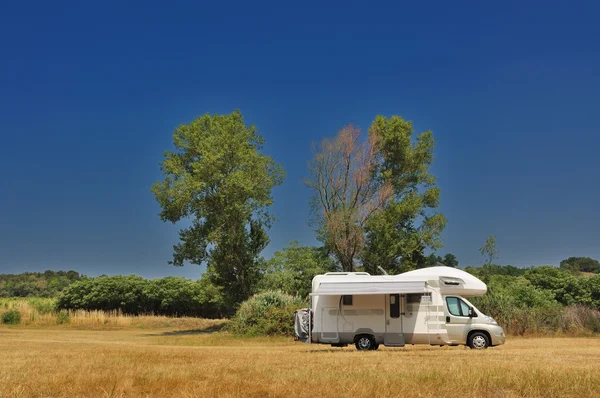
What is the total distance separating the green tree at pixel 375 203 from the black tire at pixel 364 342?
21.8 metres

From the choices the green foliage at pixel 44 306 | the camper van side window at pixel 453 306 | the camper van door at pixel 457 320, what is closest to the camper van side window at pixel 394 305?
the camper van door at pixel 457 320

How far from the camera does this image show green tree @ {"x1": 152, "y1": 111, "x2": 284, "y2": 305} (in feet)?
144

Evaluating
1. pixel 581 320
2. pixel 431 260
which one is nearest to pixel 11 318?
pixel 431 260

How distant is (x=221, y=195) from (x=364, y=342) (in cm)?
2323

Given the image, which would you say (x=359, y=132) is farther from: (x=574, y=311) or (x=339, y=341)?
(x=339, y=341)

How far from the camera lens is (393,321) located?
2250 cm

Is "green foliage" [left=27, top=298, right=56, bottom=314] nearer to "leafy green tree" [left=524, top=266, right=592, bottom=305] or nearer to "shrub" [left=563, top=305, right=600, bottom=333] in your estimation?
"shrub" [left=563, top=305, right=600, bottom=333]

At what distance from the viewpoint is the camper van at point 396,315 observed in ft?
73.5

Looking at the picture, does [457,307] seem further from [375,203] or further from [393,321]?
[375,203]

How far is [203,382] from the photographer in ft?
30.7

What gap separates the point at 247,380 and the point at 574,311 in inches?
1147

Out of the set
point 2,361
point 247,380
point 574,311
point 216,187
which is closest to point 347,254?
point 216,187

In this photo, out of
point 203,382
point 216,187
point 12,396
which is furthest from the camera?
point 216,187

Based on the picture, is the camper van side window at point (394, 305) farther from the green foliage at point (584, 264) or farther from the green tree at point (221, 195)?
the green foliage at point (584, 264)
